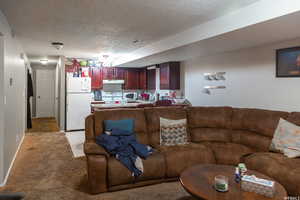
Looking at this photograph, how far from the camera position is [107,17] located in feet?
10.1

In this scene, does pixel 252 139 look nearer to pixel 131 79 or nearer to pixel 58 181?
pixel 58 181

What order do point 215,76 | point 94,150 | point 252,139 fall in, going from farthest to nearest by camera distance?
point 215,76, point 252,139, point 94,150

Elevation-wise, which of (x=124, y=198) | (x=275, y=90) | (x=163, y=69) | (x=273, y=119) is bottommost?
(x=124, y=198)

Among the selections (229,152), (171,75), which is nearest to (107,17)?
(229,152)

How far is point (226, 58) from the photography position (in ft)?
15.5

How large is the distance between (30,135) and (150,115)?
420 centimetres

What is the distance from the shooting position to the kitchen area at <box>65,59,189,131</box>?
614cm

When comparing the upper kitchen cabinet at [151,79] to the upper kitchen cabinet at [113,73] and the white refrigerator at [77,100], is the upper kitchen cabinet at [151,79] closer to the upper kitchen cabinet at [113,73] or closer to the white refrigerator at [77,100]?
the upper kitchen cabinet at [113,73]

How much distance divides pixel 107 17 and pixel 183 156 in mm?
2280

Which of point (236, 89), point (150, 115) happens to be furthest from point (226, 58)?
point (150, 115)

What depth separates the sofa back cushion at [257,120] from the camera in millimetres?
3176

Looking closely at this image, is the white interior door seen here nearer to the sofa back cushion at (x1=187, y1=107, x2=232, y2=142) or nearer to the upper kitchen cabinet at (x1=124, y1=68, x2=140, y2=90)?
the upper kitchen cabinet at (x1=124, y1=68, x2=140, y2=90)

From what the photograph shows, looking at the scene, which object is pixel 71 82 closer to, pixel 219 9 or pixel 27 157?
pixel 27 157

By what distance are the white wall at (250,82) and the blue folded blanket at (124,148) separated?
7.74 ft
